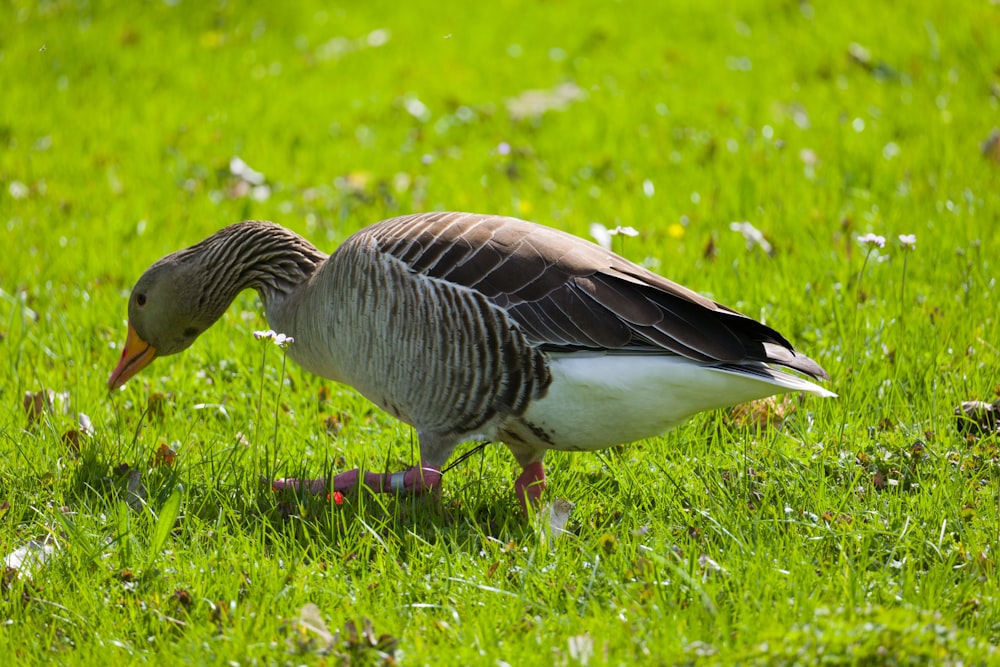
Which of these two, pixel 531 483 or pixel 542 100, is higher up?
pixel 542 100

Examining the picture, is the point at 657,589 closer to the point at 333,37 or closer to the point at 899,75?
the point at 899,75

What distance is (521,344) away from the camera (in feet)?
11.8

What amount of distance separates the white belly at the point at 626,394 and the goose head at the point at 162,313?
4.99 ft

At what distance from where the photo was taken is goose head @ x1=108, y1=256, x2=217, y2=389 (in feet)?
13.9

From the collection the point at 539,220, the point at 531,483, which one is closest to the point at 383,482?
the point at 531,483

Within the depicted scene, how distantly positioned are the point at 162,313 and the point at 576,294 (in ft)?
5.81

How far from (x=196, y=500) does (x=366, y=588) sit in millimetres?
876

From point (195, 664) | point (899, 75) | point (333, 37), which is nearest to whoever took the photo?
point (195, 664)

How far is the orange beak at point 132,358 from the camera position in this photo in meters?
4.34

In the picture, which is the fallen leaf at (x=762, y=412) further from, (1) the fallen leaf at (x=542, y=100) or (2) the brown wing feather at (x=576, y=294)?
A: (1) the fallen leaf at (x=542, y=100)

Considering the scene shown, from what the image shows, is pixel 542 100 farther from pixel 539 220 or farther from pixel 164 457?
pixel 164 457

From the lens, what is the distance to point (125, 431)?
430 centimetres

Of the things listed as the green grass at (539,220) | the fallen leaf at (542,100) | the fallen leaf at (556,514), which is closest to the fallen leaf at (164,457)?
the green grass at (539,220)

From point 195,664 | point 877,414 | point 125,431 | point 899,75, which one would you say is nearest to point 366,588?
point 195,664
